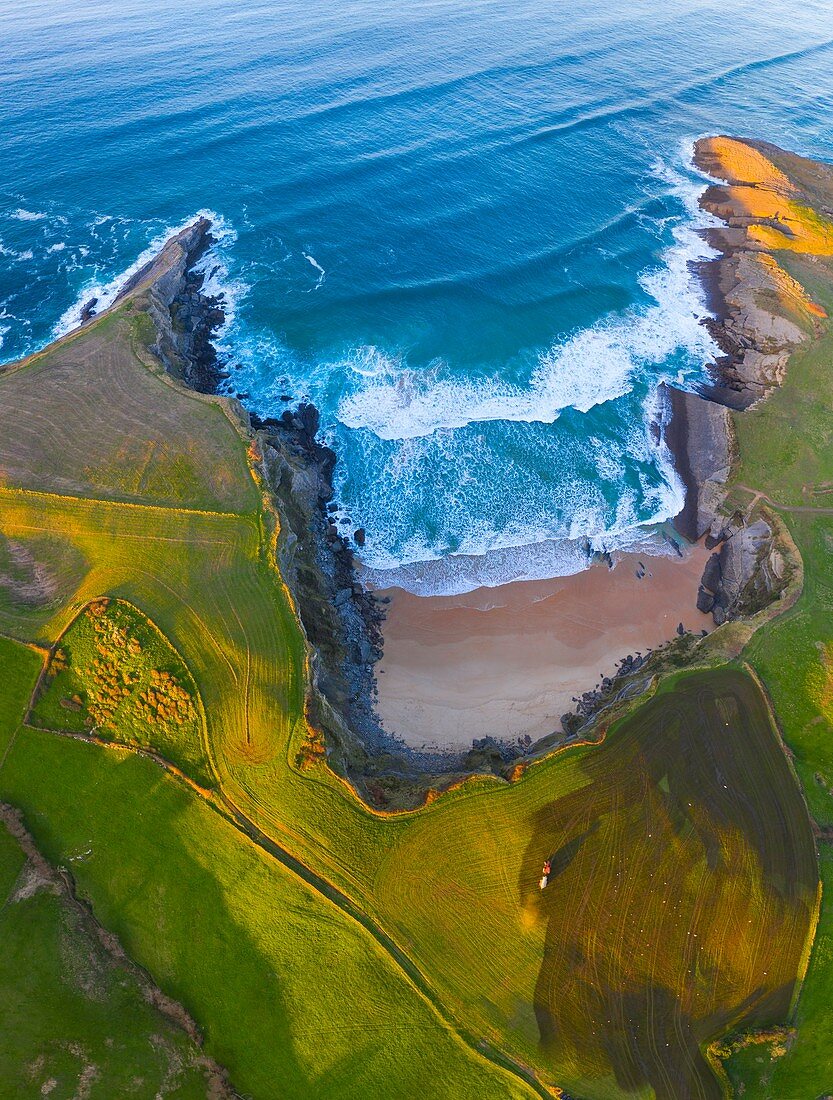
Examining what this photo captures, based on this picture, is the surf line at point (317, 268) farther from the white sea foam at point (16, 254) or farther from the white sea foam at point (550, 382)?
the white sea foam at point (16, 254)

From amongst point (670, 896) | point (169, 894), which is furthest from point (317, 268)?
point (670, 896)

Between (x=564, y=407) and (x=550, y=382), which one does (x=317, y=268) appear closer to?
(x=550, y=382)

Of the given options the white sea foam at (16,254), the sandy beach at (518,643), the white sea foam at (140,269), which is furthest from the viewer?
the white sea foam at (16,254)

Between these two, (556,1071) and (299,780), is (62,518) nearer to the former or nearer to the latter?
(299,780)

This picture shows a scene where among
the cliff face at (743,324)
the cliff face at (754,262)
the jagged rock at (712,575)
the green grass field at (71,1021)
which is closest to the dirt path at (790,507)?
the cliff face at (743,324)

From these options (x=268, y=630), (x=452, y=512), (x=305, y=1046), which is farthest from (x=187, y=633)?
(x=452, y=512)

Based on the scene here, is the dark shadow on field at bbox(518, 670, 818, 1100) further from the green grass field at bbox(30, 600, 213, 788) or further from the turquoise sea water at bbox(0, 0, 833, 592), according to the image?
the green grass field at bbox(30, 600, 213, 788)
